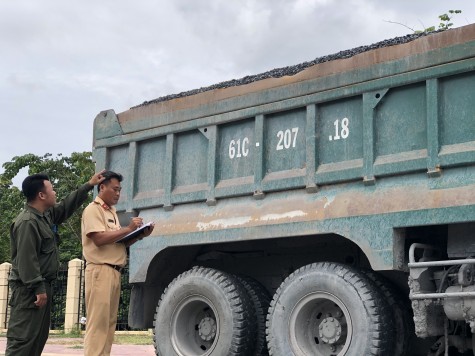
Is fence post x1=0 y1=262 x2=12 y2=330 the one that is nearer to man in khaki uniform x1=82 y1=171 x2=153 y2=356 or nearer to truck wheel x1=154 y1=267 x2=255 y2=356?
truck wheel x1=154 y1=267 x2=255 y2=356

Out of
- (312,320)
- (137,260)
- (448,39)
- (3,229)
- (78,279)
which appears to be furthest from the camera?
(3,229)

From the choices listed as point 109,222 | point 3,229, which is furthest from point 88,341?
point 3,229

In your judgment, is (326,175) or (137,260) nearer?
(326,175)

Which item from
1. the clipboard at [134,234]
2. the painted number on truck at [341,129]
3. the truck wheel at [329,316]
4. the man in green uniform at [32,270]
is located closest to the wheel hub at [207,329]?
the truck wheel at [329,316]

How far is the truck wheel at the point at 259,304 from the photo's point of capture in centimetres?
631

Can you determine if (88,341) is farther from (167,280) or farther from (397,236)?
(397,236)

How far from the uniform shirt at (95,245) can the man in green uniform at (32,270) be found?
0.29m

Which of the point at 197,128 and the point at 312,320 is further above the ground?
the point at 197,128

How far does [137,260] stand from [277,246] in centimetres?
142

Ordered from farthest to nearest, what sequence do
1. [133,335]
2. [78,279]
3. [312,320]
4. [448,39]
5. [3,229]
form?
1. [3,229]
2. [78,279]
3. [133,335]
4. [312,320]
5. [448,39]

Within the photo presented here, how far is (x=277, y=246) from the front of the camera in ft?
21.5

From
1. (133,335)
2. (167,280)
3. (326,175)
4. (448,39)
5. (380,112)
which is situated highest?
(448,39)

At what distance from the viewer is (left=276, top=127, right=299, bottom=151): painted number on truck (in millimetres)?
6188

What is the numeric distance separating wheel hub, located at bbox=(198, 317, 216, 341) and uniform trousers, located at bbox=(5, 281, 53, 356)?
1.67m
